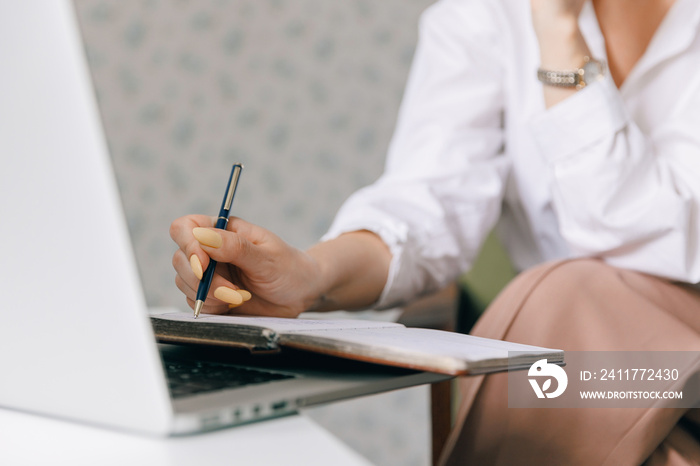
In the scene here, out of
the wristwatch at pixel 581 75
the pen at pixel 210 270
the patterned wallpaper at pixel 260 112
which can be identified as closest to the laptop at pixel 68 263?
the pen at pixel 210 270

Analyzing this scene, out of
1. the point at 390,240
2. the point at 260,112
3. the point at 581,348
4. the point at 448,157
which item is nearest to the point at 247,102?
the point at 260,112

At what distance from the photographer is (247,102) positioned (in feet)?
5.62

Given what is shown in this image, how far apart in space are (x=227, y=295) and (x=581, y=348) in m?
0.28

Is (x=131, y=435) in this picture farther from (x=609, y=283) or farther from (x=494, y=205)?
(x=494, y=205)

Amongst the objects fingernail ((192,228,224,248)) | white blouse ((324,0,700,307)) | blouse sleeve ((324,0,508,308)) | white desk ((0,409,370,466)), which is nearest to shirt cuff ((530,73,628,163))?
white blouse ((324,0,700,307))

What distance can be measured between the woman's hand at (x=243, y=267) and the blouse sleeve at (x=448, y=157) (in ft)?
0.74

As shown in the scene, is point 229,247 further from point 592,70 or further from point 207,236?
point 592,70

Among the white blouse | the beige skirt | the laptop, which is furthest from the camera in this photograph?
the white blouse

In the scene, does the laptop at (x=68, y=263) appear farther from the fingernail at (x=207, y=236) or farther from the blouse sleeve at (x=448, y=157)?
the blouse sleeve at (x=448, y=157)

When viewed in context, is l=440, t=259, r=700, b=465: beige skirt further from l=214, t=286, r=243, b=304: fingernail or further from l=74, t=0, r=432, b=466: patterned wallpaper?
l=74, t=0, r=432, b=466: patterned wallpaper

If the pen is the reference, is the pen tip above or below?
below

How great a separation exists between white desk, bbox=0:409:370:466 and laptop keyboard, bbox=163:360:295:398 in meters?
0.03

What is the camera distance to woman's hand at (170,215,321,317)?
17.4 inches

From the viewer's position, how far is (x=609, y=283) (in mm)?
512
